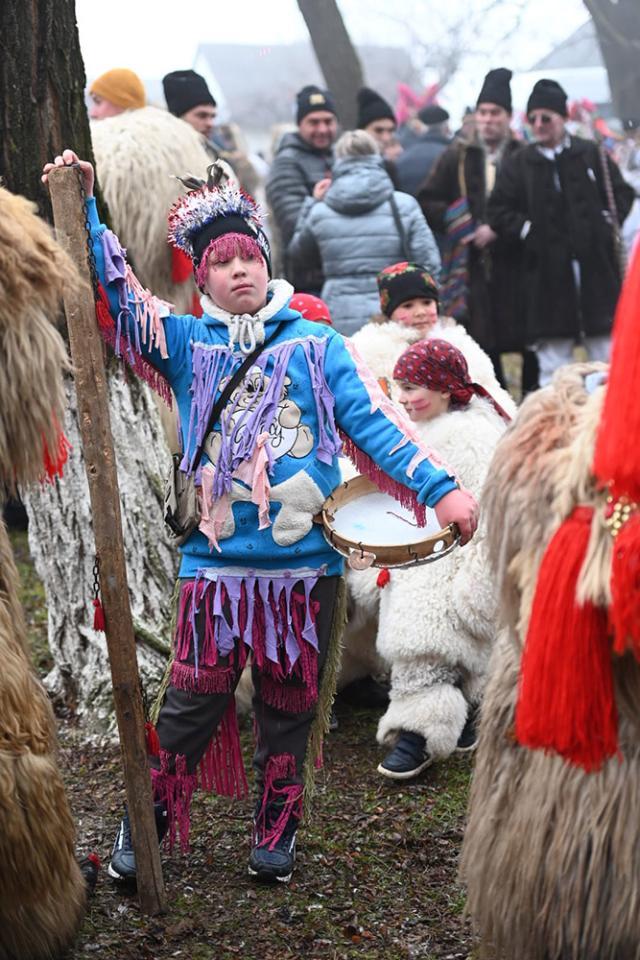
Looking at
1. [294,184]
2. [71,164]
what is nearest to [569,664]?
[71,164]

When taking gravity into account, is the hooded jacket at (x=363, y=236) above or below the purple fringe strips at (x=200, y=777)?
above

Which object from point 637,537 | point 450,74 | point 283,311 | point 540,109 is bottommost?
point 637,537

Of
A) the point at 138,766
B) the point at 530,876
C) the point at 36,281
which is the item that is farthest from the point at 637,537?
the point at 138,766

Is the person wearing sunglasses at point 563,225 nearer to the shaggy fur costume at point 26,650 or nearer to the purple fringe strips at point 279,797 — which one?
the purple fringe strips at point 279,797

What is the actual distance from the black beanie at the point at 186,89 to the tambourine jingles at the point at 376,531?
425cm

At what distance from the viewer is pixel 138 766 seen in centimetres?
311

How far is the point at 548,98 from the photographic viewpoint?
711cm

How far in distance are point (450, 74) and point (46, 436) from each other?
22534mm

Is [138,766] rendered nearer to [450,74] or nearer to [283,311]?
[283,311]

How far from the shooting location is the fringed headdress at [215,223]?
11.1 ft

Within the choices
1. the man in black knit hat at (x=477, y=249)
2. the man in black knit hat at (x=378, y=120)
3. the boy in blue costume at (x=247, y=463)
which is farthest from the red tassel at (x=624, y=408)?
the man in black knit hat at (x=378, y=120)

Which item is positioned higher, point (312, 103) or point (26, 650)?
point (312, 103)

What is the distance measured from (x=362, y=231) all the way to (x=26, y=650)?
4.28 m

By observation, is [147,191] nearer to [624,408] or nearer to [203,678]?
[203,678]
